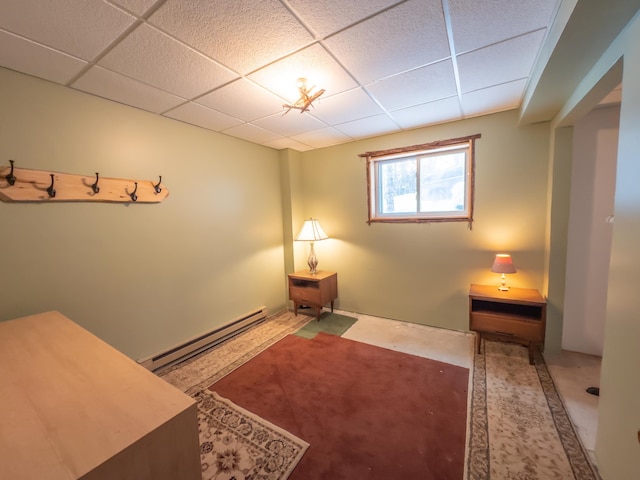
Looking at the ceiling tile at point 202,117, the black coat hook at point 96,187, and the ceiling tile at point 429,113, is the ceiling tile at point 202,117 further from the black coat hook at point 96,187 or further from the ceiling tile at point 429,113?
the ceiling tile at point 429,113

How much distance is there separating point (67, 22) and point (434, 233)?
3.17 m

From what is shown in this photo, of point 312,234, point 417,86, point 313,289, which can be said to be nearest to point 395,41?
point 417,86

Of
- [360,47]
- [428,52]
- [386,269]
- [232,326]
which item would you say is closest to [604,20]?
[428,52]

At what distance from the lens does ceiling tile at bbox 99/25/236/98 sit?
140cm

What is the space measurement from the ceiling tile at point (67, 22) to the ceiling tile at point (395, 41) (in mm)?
1090

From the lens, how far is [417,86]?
1.97m

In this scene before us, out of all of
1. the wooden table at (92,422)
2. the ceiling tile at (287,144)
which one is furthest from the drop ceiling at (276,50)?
the wooden table at (92,422)

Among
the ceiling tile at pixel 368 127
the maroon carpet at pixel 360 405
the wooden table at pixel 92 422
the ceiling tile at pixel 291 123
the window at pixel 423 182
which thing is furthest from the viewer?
the window at pixel 423 182

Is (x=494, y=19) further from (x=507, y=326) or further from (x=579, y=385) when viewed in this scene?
(x=579, y=385)

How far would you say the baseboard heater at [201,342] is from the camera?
2.27 meters

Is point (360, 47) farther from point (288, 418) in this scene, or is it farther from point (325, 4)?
point (288, 418)

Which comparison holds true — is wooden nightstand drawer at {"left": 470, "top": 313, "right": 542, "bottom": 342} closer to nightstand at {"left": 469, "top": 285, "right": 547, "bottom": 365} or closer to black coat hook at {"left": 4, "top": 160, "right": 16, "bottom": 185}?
nightstand at {"left": 469, "top": 285, "right": 547, "bottom": 365}

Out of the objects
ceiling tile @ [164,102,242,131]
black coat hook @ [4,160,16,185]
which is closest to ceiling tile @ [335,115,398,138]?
ceiling tile @ [164,102,242,131]

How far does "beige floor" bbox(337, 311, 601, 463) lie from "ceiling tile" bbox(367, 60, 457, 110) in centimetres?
231
